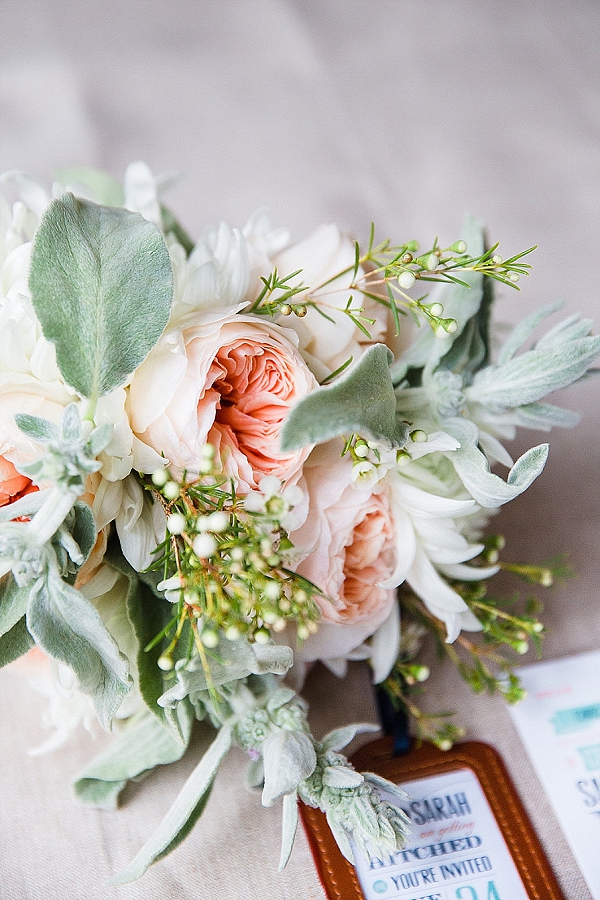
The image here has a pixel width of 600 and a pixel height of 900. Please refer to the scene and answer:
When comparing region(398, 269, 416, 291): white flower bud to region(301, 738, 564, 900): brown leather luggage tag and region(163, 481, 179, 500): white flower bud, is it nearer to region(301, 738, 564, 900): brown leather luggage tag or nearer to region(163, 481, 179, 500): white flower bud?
region(163, 481, 179, 500): white flower bud

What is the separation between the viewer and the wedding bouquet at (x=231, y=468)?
375 millimetres

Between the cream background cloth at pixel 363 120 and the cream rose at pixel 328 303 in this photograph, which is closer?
the cream rose at pixel 328 303

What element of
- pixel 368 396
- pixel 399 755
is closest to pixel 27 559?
pixel 368 396

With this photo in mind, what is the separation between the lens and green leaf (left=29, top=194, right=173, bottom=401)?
1.24 feet

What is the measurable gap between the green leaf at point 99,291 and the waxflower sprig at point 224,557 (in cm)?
6

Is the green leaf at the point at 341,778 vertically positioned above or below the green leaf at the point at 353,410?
below

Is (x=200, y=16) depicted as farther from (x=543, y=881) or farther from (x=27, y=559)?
(x=543, y=881)

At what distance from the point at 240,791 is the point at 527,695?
8.6 inches

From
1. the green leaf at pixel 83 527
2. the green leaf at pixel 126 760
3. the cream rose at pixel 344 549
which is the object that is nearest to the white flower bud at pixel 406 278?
the cream rose at pixel 344 549

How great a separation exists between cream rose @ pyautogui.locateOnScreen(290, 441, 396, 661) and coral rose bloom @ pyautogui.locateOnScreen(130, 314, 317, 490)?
0.03 meters

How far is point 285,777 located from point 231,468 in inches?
6.2

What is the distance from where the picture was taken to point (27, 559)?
355mm

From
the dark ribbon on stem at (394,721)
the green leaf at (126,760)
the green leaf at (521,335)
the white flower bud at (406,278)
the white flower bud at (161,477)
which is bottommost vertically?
the dark ribbon on stem at (394,721)

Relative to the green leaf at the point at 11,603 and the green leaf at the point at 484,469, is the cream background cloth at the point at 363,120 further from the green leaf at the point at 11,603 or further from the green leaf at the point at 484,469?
the green leaf at the point at 11,603
